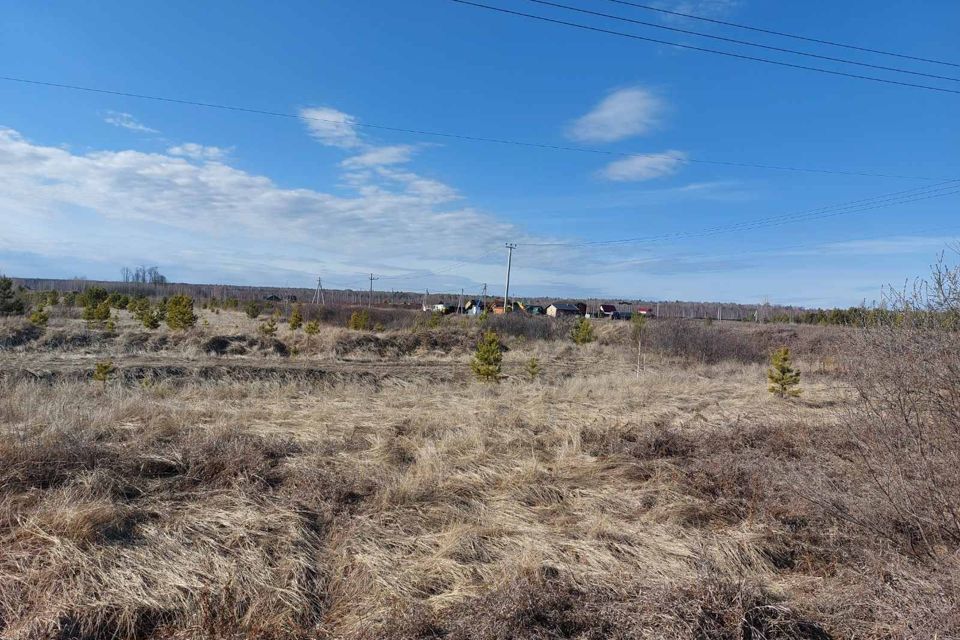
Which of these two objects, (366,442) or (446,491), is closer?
(446,491)

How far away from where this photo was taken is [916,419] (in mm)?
4441

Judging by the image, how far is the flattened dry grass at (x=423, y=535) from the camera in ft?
11.7

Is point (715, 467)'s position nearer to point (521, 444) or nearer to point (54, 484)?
point (521, 444)

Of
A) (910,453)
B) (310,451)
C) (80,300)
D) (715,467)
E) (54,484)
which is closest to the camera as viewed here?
(910,453)

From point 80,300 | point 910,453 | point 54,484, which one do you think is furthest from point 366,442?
point 80,300

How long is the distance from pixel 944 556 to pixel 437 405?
28.1 feet

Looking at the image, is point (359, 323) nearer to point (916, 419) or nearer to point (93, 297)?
point (93, 297)

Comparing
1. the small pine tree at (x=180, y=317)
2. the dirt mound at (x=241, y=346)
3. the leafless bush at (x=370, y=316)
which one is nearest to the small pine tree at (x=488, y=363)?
the dirt mound at (x=241, y=346)

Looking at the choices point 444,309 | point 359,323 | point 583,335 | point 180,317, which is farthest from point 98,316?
point 444,309

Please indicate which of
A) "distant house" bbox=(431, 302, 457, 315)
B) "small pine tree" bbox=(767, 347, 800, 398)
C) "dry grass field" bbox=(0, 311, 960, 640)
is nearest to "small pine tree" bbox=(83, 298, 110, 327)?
"dry grass field" bbox=(0, 311, 960, 640)

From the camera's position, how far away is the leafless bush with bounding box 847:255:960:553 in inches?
168

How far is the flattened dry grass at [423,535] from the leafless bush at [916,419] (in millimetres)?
373

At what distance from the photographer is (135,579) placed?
12.9ft

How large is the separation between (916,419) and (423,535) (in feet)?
12.8
